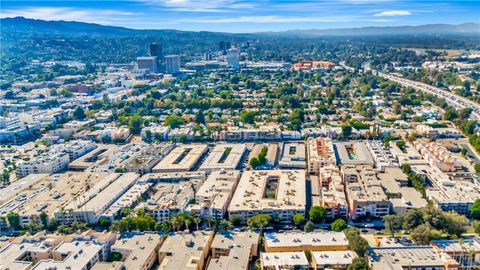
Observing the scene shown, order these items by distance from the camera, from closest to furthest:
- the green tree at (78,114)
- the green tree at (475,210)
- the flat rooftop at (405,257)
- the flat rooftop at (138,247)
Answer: the flat rooftop at (405,257)
the flat rooftop at (138,247)
the green tree at (475,210)
the green tree at (78,114)

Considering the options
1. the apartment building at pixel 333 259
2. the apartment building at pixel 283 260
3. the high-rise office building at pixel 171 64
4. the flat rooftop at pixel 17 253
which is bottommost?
the flat rooftop at pixel 17 253

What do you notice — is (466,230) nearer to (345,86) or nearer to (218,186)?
(218,186)

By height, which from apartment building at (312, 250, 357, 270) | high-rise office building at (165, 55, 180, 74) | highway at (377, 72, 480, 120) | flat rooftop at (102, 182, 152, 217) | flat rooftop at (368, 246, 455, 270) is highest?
high-rise office building at (165, 55, 180, 74)

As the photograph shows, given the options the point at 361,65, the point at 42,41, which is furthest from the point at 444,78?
the point at 42,41

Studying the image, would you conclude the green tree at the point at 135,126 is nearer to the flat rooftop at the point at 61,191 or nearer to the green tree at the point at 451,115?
the flat rooftop at the point at 61,191

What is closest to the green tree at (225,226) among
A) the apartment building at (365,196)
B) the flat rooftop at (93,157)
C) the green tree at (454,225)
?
the apartment building at (365,196)

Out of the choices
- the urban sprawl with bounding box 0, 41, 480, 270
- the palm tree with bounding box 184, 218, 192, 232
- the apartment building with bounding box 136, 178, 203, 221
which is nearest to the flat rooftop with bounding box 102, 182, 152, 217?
the urban sprawl with bounding box 0, 41, 480, 270

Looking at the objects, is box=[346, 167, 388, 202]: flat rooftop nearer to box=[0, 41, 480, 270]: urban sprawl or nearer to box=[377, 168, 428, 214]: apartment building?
box=[0, 41, 480, 270]: urban sprawl

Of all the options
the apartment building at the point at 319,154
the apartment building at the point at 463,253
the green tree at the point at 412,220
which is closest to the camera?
the apartment building at the point at 463,253
